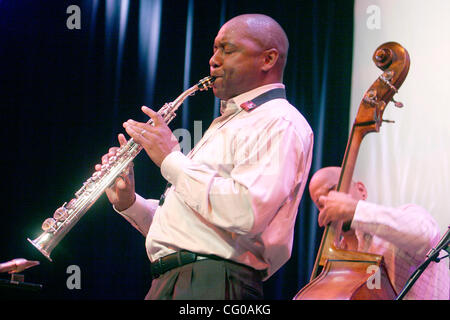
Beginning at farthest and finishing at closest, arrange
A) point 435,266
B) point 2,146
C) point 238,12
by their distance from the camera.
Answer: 1. point 238,12
2. point 2,146
3. point 435,266

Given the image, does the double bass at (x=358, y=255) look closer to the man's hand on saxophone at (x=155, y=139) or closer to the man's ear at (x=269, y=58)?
the man's ear at (x=269, y=58)

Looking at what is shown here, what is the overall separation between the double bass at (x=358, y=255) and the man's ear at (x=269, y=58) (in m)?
0.48

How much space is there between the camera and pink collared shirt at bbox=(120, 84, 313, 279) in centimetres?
182

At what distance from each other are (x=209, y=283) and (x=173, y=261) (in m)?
0.17

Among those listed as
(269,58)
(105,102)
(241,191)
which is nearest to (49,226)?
(241,191)

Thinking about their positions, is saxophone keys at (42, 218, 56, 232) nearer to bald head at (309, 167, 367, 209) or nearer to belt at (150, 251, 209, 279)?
belt at (150, 251, 209, 279)

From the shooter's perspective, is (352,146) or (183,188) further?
(352,146)

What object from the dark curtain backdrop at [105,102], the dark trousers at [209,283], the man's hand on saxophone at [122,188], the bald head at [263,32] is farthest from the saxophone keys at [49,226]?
the bald head at [263,32]

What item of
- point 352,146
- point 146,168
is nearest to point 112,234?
point 146,168

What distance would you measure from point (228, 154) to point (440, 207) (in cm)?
133

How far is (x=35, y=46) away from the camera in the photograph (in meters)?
3.44
